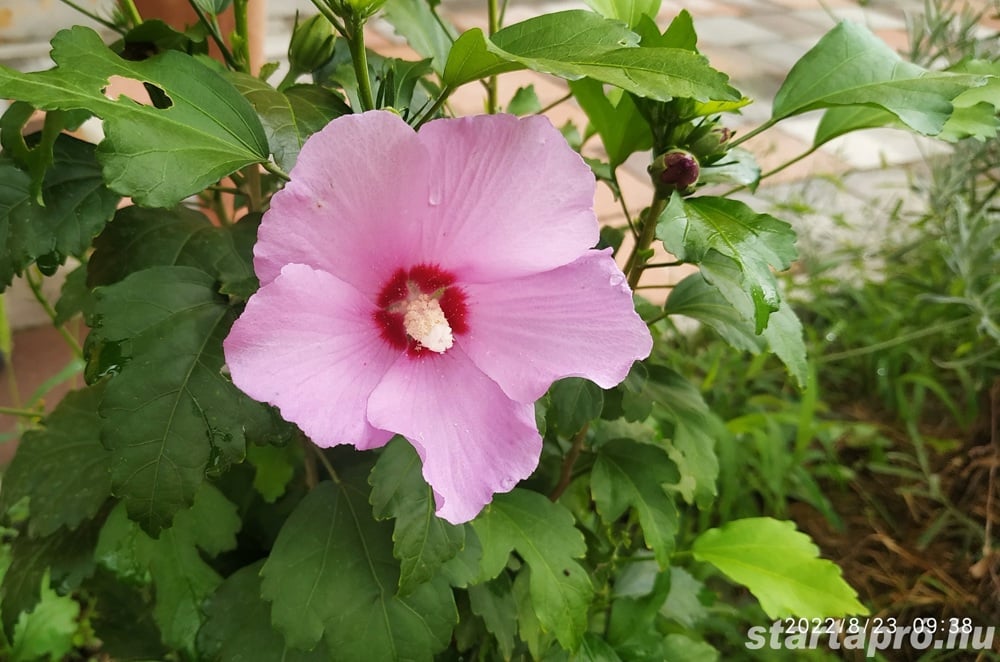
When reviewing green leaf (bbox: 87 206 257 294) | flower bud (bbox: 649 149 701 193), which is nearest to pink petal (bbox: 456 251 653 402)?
flower bud (bbox: 649 149 701 193)

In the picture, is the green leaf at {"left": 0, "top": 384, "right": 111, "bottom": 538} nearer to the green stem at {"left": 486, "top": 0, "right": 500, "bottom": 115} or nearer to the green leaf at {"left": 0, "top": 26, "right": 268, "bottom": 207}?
the green leaf at {"left": 0, "top": 26, "right": 268, "bottom": 207}

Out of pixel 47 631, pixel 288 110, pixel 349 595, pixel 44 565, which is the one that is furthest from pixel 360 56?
pixel 47 631

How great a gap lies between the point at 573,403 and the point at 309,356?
0.24 metres

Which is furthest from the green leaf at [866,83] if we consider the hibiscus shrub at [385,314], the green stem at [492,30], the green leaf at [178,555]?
the green leaf at [178,555]

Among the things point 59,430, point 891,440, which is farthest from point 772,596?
point 891,440

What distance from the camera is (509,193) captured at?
46 centimetres

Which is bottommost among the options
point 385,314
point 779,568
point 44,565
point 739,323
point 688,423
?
point 779,568

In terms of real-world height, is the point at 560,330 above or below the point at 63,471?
above

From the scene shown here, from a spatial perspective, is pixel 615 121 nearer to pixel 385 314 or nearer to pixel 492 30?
pixel 492 30

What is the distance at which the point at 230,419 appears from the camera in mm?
516

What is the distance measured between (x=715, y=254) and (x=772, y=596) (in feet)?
1.39

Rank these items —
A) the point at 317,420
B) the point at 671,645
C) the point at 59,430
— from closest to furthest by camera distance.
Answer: the point at 317,420
the point at 59,430
the point at 671,645

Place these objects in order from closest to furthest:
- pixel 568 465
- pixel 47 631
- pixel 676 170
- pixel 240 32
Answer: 1. pixel 676 170
2. pixel 240 32
3. pixel 568 465
4. pixel 47 631

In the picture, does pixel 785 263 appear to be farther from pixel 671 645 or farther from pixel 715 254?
pixel 671 645
